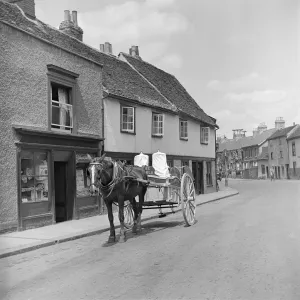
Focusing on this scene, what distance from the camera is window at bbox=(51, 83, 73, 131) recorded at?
12.7 meters

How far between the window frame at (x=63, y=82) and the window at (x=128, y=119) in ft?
11.1

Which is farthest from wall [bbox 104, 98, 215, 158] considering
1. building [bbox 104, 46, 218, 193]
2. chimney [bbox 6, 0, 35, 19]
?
chimney [bbox 6, 0, 35, 19]

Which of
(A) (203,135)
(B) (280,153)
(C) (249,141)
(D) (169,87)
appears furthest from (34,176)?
(C) (249,141)

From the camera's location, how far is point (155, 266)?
6.14m

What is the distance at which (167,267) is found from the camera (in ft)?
19.8

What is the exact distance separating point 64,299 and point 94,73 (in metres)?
11.2

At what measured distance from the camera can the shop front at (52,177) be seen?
11195 mm

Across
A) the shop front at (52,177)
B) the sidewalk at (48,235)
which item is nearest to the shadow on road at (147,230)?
the sidewalk at (48,235)

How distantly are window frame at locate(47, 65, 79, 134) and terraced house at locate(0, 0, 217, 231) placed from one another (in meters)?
0.03

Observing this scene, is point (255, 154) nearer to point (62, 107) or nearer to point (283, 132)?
point (283, 132)

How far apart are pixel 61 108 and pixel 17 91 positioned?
210 cm

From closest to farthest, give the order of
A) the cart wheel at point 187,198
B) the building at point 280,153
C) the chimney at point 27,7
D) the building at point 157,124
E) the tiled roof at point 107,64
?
the cart wheel at point 187,198 → the tiled roof at point 107,64 → the chimney at point 27,7 → the building at point 157,124 → the building at point 280,153

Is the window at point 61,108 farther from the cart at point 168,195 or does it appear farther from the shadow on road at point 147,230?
the shadow on road at point 147,230

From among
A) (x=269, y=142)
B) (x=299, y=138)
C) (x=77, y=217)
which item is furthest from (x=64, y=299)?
(x=269, y=142)
